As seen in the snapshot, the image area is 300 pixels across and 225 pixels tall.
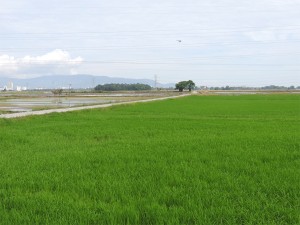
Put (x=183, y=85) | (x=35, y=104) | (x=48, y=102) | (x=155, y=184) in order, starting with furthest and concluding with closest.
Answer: (x=183, y=85) < (x=48, y=102) < (x=35, y=104) < (x=155, y=184)

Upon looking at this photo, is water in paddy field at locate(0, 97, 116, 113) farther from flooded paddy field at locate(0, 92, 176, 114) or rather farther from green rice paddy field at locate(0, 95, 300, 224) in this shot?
green rice paddy field at locate(0, 95, 300, 224)

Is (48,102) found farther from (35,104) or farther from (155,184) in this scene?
(155,184)

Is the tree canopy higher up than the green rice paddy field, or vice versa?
the tree canopy

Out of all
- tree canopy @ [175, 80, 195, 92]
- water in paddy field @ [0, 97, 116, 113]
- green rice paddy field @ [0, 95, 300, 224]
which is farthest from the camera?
tree canopy @ [175, 80, 195, 92]

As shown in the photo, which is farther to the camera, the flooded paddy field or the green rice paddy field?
the flooded paddy field

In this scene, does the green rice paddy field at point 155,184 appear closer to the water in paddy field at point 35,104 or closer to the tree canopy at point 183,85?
the water in paddy field at point 35,104

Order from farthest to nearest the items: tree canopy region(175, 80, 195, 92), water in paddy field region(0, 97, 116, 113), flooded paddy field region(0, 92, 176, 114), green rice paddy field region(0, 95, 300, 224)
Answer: tree canopy region(175, 80, 195, 92) < flooded paddy field region(0, 92, 176, 114) < water in paddy field region(0, 97, 116, 113) < green rice paddy field region(0, 95, 300, 224)

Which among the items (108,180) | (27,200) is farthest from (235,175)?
(27,200)

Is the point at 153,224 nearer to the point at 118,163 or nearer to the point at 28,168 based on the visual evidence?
the point at 118,163

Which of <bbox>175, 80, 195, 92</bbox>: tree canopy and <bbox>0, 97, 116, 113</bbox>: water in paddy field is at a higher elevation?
<bbox>175, 80, 195, 92</bbox>: tree canopy

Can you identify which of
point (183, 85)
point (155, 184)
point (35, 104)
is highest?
point (183, 85)

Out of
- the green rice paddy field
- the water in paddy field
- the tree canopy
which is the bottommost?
the water in paddy field

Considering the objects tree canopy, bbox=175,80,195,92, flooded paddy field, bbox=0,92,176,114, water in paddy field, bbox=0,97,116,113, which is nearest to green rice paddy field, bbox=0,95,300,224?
flooded paddy field, bbox=0,92,176,114

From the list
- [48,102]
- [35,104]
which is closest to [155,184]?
[35,104]
